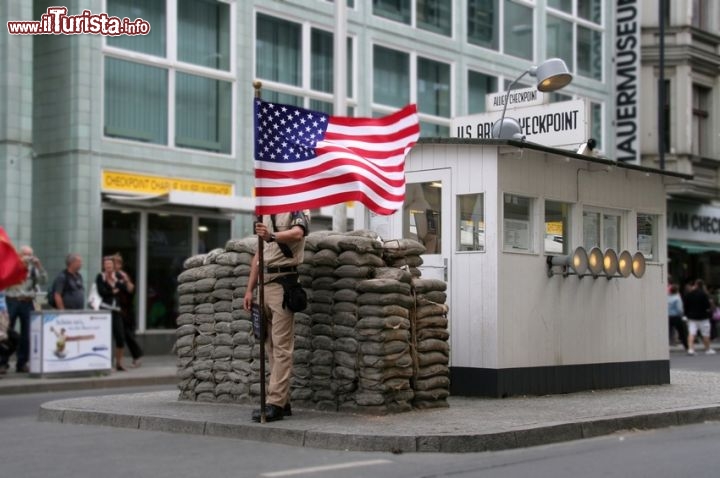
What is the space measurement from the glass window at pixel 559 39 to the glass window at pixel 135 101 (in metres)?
14.2

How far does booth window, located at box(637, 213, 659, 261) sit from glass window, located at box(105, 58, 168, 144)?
11420mm

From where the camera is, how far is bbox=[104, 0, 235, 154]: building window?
21.5 meters

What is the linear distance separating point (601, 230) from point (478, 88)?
1705 cm

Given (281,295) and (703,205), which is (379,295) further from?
(703,205)

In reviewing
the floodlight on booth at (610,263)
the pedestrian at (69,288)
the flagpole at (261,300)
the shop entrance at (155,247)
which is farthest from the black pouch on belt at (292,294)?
the shop entrance at (155,247)

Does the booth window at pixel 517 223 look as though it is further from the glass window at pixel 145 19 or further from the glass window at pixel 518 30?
the glass window at pixel 518 30

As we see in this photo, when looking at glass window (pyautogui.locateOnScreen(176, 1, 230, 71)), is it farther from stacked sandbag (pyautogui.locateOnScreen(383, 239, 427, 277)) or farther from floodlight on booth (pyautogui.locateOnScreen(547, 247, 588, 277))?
stacked sandbag (pyautogui.locateOnScreen(383, 239, 427, 277))

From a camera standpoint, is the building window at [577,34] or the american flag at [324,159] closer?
the american flag at [324,159]

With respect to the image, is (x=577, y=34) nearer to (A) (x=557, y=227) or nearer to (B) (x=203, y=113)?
(B) (x=203, y=113)

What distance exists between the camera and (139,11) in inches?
860

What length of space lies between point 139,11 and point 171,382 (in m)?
8.63

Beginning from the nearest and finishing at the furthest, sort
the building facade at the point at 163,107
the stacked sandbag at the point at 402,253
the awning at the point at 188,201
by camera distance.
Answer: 1. the stacked sandbag at the point at 402,253
2. the awning at the point at 188,201
3. the building facade at the point at 163,107

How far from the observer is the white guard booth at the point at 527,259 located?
1168 centimetres

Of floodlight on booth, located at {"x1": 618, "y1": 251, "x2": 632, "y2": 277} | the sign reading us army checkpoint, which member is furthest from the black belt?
the sign reading us army checkpoint
